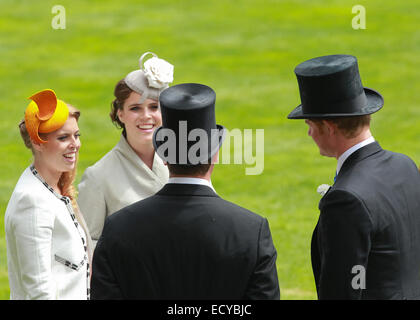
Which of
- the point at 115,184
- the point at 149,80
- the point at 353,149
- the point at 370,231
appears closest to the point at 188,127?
the point at 353,149

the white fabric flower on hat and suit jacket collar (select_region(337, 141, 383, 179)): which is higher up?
the white fabric flower on hat

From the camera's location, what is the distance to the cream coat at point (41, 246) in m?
5.03

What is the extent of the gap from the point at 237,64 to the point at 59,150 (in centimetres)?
1297

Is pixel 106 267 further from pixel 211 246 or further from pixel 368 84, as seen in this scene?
pixel 368 84

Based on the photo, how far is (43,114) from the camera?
539cm

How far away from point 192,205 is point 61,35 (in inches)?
644

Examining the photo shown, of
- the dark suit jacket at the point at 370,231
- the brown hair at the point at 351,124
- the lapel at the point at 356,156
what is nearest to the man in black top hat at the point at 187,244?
the dark suit jacket at the point at 370,231

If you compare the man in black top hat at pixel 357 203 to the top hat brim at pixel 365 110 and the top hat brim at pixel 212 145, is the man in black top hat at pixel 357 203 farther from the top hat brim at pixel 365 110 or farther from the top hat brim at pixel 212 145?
the top hat brim at pixel 212 145

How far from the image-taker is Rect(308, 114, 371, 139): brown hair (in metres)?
4.76

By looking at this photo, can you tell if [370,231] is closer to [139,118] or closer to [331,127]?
[331,127]

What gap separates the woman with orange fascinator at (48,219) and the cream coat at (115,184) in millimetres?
320

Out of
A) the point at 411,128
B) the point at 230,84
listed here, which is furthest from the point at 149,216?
the point at 230,84

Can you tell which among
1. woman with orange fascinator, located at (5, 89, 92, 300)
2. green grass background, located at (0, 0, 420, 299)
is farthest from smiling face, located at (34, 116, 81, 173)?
green grass background, located at (0, 0, 420, 299)

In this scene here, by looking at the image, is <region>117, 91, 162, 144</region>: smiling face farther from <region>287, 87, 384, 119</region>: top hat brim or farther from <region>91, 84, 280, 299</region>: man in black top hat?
<region>91, 84, 280, 299</region>: man in black top hat
